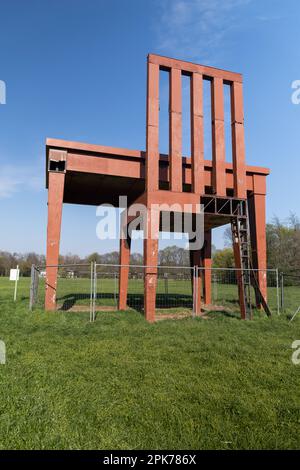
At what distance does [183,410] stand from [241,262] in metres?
9.51

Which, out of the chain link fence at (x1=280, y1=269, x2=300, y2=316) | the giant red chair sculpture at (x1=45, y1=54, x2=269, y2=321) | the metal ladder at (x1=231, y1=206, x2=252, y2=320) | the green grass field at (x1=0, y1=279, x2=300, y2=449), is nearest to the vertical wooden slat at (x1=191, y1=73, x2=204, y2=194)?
the giant red chair sculpture at (x1=45, y1=54, x2=269, y2=321)

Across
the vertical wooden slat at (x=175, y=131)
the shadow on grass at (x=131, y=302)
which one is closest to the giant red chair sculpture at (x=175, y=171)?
the vertical wooden slat at (x=175, y=131)

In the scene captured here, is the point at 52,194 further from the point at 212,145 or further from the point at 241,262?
the point at 241,262

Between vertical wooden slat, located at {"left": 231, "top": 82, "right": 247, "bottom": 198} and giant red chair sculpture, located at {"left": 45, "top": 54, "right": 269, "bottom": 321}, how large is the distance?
4cm

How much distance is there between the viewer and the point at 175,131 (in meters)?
13.0

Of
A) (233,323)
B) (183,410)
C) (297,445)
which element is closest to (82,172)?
(233,323)

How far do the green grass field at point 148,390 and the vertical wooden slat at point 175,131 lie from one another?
21.1 feet

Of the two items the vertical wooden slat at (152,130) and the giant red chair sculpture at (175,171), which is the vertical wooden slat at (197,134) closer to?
the giant red chair sculpture at (175,171)

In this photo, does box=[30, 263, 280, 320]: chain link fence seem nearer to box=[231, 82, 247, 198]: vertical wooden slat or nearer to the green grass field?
the green grass field

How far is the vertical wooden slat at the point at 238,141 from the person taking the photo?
13766mm

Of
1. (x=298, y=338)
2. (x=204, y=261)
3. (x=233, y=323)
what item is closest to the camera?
(x=298, y=338)

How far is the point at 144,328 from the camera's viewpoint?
31.2 feet

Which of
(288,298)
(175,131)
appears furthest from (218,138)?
(288,298)

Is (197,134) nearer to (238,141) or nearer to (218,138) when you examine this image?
(218,138)
